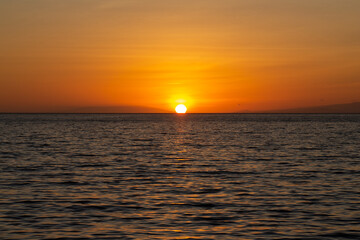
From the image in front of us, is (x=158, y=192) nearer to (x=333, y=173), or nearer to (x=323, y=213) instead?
(x=323, y=213)

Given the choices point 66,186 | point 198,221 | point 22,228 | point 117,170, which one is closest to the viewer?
point 22,228

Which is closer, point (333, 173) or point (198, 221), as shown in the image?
point (198, 221)

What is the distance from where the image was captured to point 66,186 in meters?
26.8

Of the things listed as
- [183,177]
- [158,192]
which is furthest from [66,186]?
[183,177]

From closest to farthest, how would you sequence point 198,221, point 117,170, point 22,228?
point 22,228 → point 198,221 → point 117,170

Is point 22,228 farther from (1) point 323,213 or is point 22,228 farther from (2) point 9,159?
(2) point 9,159

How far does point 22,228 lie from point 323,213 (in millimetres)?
12034

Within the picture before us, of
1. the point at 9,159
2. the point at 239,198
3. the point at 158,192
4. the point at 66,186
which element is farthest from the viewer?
the point at 9,159

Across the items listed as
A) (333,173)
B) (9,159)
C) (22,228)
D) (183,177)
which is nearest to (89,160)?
(9,159)

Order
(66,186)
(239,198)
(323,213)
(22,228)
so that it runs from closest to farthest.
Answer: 1. (22,228)
2. (323,213)
3. (239,198)
4. (66,186)

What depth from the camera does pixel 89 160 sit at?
41.5 m

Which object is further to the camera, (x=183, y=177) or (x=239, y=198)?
(x=183, y=177)

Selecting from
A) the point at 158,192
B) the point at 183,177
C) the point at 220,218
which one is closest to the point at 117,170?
the point at 183,177

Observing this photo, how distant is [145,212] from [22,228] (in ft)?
16.6
